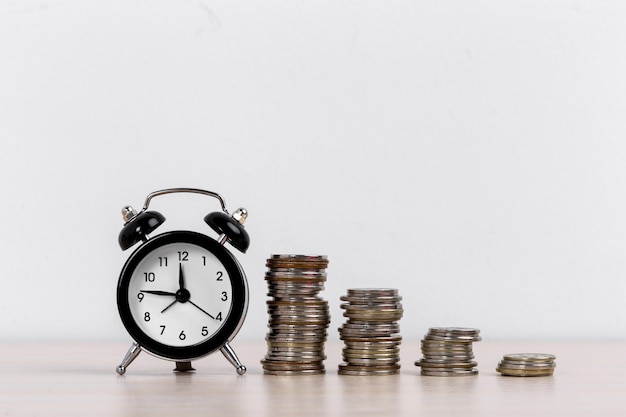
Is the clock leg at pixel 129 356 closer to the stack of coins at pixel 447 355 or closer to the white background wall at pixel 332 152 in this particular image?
the stack of coins at pixel 447 355

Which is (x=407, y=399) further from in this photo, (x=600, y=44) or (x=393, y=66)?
(x=600, y=44)

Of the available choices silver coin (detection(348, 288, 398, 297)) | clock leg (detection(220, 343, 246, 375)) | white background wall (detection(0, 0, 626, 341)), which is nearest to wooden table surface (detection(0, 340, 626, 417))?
clock leg (detection(220, 343, 246, 375))

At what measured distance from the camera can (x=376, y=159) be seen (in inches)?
141

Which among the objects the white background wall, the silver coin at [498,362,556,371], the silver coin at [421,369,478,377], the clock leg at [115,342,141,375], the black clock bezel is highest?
the white background wall

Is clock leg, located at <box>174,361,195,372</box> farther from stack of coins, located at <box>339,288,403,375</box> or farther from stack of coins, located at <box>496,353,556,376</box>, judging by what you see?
stack of coins, located at <box>496,353,556,376</box>

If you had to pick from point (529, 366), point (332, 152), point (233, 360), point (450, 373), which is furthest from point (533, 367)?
point (332, 152)

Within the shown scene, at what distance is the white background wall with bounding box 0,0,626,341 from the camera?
3551 mm

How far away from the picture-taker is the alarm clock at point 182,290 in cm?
245

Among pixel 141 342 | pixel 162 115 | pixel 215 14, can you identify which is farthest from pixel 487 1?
pixel 141 342

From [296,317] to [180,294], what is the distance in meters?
0.29

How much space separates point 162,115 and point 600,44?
1635 millimetres

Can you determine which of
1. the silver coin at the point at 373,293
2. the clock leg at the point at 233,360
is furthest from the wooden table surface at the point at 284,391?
the silver coin at the point at 373,293

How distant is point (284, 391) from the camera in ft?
7.00

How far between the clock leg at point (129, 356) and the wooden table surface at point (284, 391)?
32mm
